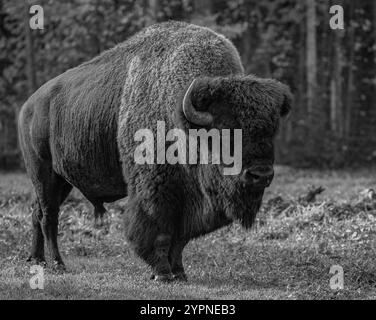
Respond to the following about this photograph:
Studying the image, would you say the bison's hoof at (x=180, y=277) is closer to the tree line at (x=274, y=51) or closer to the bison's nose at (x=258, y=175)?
the bison's nose at (x=258, y=175)

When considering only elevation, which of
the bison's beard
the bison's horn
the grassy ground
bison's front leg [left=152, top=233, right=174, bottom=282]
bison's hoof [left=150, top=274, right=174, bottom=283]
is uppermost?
the bison's horn

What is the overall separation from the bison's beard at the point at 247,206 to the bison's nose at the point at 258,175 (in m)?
0.34

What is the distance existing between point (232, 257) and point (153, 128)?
2.50 metres

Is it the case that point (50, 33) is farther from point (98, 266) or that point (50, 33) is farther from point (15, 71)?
point (98, 266)

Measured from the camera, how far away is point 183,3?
1020 inches

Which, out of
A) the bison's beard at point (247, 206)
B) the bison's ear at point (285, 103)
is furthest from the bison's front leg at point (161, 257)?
the bison's ear at point (285, 103)

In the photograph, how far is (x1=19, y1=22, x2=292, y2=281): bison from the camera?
24.1 feet

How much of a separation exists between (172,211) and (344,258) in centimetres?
251

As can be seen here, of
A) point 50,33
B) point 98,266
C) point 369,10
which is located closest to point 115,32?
point 50,33

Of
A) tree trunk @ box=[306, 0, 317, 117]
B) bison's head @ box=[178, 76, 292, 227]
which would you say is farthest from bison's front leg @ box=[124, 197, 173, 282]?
tree trunk @ box=[306, 0, 317, 117]

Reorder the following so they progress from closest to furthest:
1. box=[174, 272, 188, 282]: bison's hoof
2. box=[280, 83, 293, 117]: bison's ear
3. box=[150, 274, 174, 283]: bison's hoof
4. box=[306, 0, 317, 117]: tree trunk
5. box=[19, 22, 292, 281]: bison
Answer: box=[19, 22, 292, 281]: bison < box=[280, 83, 293, 117]: bison's ear < box=[150, 274, 174, 283]: bison's hoof < box=[174, 272, 188, 282]: bison's hoof < box=[306, 0, 317, 117]: tree trunk

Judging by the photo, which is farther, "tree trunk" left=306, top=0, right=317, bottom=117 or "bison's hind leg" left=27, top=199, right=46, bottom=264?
"tree trunk" left=306, top=0, right=317, bottom=117

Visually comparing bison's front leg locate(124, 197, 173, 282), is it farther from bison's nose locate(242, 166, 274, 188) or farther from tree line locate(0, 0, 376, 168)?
tree line locate(0, 0, 376, 168)

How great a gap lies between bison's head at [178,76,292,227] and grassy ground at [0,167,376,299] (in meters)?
0.94
